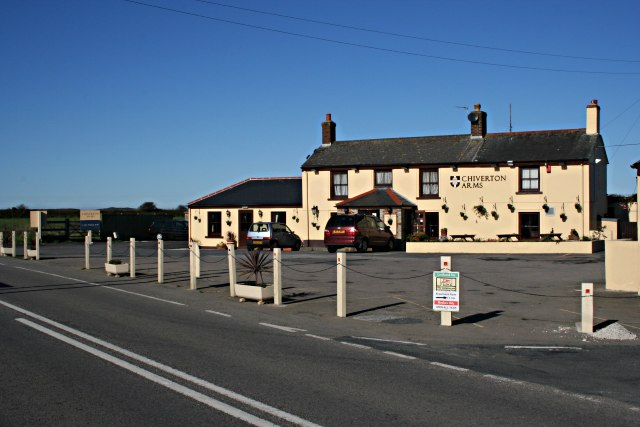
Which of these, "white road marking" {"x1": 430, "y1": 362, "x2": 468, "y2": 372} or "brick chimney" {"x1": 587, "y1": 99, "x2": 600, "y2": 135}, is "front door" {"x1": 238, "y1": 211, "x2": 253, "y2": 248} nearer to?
"brick chimney" {"x1": 587, "y1": 99, "x2": 600, "y2": 135}

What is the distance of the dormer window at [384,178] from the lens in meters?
40.3

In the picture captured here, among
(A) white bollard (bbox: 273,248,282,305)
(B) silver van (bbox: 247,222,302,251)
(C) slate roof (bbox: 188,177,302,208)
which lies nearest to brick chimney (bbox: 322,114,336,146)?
(C) slate roof (bbox: 188,177,302,208)

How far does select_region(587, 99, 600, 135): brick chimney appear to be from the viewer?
121 feet

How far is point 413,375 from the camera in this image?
28.0 ft

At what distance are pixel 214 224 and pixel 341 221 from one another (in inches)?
536

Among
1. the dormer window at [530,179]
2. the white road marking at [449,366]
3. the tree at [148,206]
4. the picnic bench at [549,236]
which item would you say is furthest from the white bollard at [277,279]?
the tree at [148,206]

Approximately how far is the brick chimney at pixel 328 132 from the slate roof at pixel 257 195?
3.40 m

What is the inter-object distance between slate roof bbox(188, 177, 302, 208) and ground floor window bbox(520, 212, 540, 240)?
43.3 feet

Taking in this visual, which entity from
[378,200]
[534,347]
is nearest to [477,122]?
[378,200]

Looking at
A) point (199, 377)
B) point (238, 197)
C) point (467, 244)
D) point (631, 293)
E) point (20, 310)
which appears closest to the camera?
point (199, 377)

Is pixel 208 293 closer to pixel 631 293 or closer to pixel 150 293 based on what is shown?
pixel 150 293

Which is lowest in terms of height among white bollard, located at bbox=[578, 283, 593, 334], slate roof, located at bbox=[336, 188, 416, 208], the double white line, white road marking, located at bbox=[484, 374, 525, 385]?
white road marking, located at bbox=[484, 374, 525, 385]

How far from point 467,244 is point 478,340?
73.4ft

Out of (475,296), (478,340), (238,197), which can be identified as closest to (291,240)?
(238,197)
